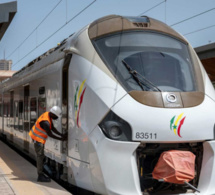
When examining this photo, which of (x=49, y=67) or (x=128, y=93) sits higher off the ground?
(x=49, y=67)

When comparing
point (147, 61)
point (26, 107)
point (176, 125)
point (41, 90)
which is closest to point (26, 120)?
point (26, 107)

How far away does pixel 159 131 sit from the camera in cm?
524

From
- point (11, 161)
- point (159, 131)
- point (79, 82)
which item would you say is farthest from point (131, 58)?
point (11, 161)

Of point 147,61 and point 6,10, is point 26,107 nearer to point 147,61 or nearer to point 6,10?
point 6,10

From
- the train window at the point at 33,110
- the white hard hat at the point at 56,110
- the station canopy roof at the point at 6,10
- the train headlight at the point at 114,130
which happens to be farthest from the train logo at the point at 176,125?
the station canopy roof at the point at 6,10

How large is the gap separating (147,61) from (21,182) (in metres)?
3.04

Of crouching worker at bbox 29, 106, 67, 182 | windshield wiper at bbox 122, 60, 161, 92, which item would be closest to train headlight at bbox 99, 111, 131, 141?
windshield wiper at bbox 122, 60, 161, 92

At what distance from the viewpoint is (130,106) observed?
5.29m

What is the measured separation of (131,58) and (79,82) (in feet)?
2.83

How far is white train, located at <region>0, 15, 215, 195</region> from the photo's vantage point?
17.2ft

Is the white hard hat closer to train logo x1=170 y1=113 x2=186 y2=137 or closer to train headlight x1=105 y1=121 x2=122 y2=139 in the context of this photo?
train headlight x1=105 y1=121 x2=122 y2=139

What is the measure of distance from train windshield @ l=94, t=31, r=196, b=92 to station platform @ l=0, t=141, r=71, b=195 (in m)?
2.04

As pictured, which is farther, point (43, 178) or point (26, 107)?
point (26, 107)

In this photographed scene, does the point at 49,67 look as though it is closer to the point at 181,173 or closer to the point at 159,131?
the point at 159,131
